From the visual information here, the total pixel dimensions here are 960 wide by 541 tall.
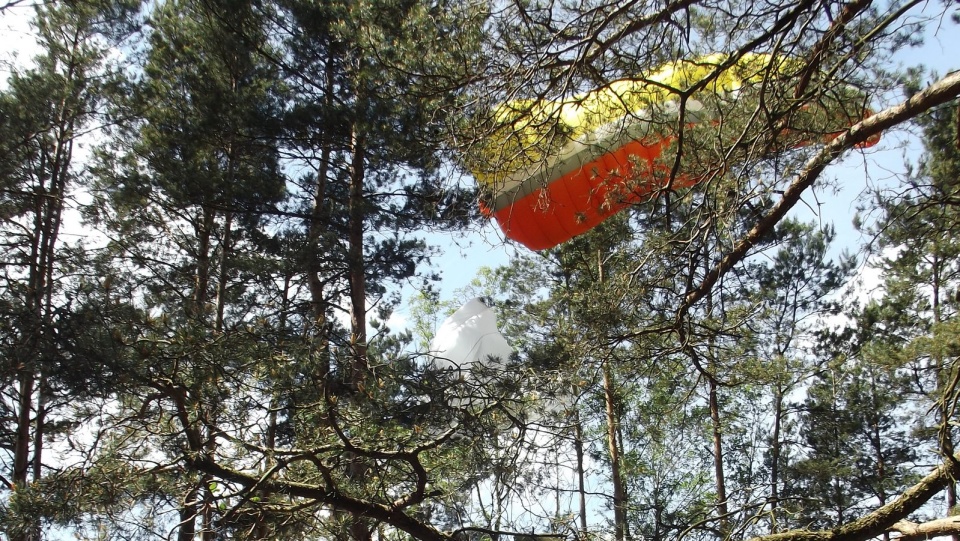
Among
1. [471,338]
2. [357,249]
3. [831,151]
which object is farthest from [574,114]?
[357,249]

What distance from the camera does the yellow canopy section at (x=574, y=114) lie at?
3.66m

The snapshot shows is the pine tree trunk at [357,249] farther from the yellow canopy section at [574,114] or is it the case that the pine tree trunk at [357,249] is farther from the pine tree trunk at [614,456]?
the pine tree trunk at [614,456]

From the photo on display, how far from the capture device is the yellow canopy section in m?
3.66

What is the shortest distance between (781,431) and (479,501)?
8742 millimetres

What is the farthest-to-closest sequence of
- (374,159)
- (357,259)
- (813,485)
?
1. (813,485)
2. (357,259)
3. (374,159)

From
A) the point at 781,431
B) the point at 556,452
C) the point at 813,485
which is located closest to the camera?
the point at 556,452

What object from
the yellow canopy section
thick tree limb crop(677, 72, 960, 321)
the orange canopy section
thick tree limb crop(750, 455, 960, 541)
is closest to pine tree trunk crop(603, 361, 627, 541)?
the orange canopy section

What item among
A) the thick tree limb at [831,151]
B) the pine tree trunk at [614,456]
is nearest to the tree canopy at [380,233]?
the thick tree limb at [831,151]

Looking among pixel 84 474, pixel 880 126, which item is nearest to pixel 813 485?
pixel 880 126

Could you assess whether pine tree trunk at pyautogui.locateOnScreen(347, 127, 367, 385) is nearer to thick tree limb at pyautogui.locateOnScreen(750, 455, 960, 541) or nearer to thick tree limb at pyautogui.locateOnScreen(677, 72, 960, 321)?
thick tree limb at pyautogui.locateOnScreen(677, 72, 960, 321)

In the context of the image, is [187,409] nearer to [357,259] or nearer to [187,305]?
[187,305]

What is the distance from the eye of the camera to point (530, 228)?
600cm

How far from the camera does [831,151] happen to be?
327 centimetres

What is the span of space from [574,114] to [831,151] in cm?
139
